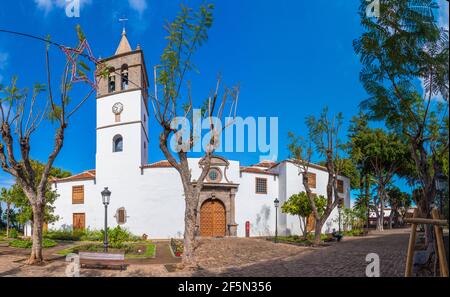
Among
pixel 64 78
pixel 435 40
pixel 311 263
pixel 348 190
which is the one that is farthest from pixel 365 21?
pixel 348 190

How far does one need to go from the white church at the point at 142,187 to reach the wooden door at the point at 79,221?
0.01 metres

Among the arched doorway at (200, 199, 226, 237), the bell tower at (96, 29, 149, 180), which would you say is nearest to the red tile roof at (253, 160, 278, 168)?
the arched doorway at (200, 199, 226, 237)

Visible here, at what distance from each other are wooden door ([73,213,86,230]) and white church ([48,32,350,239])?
0.01 meters

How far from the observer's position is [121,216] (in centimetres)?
2436

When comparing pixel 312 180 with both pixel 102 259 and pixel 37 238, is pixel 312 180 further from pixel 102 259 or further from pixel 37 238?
pixel 37 238

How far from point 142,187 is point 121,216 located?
8.36 ft

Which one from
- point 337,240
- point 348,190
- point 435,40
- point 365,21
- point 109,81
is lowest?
point 337,240

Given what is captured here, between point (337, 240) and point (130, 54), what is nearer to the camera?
point (337, 240)

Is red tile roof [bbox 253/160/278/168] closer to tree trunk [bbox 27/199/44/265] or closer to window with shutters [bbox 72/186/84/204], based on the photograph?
window with shutters [bbox 72/186/84/204]

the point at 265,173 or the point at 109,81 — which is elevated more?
the point at 109,81

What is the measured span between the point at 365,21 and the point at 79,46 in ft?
29.2

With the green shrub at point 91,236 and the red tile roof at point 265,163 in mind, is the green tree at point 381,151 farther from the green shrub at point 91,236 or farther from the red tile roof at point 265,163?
the green shrub at point 91,236

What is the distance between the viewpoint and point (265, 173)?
28.4 m
